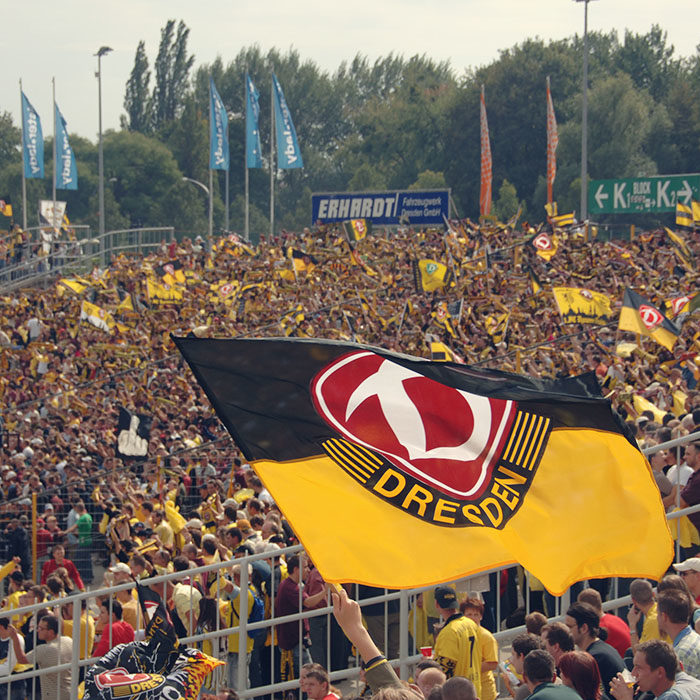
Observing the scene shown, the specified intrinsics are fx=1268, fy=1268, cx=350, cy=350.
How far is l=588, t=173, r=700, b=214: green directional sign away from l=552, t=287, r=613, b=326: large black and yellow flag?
903 inches

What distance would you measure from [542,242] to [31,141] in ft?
90.0

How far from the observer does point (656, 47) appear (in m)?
83.6

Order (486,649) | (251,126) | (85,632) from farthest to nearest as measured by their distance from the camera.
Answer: (251,126)
(85,632)
(486,649)

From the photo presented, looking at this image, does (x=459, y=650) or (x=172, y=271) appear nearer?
(x=459, y=650)

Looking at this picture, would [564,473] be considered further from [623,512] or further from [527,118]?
[527,118]

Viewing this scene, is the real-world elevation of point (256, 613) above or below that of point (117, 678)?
below

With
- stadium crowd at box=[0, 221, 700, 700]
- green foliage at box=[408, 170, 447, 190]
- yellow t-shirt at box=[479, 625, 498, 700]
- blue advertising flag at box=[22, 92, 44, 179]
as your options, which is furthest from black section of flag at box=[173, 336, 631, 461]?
green foliage at box=[408, 170, 447, 190]

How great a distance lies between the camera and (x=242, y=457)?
10797mm

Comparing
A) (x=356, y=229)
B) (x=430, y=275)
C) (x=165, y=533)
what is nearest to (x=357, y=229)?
(x=356, y=229)

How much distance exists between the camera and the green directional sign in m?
40.6

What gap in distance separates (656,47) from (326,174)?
25.1m

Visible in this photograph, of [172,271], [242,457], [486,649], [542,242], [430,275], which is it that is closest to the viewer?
[486,649]

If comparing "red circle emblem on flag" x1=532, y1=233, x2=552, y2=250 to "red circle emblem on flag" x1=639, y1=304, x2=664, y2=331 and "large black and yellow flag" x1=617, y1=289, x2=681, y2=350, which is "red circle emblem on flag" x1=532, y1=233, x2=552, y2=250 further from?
"red circle emblem on flag" x1=639, y1=304, x2=664, y2=331

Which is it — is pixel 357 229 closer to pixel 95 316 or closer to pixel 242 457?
pixel 95 316
